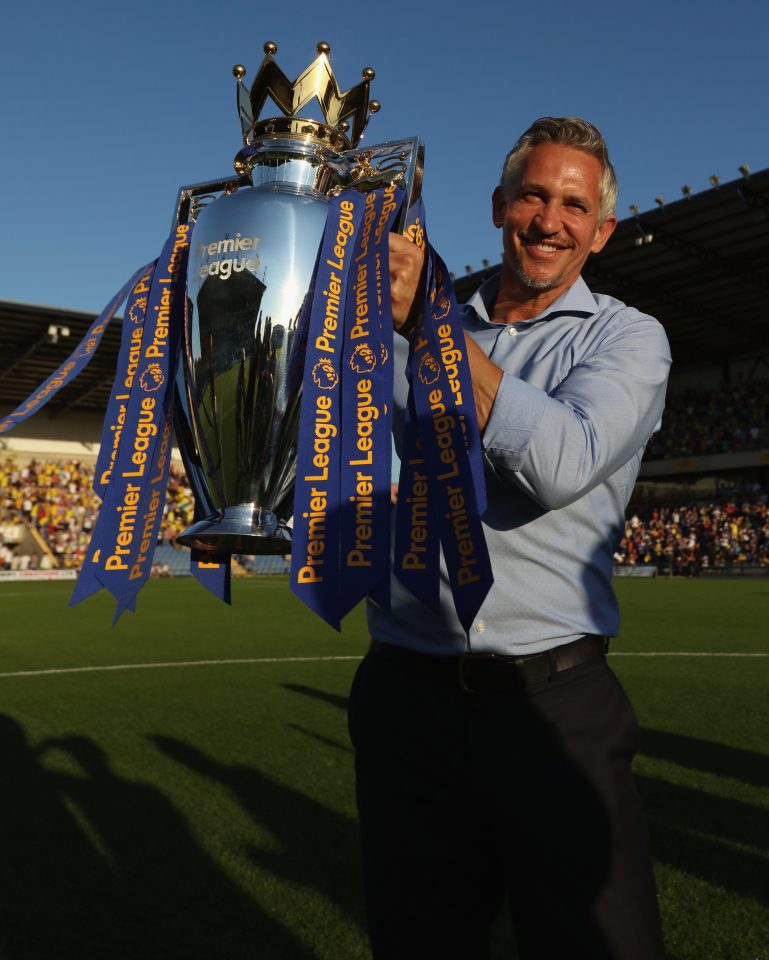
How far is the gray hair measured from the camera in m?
1.58

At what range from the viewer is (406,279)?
1263 mm

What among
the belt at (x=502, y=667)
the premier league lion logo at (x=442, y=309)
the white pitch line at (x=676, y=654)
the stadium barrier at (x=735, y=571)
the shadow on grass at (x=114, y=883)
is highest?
the premier league lion logo at (x=442, y=309)

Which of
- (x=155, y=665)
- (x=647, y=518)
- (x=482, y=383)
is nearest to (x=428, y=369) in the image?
(x=482, y=383)

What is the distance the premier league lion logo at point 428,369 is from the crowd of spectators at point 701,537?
29.7 meters

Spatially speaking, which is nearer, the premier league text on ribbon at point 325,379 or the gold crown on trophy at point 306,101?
the premier league text on ribbon at point 325,379

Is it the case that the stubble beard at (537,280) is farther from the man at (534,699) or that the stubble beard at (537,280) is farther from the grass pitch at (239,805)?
the grass pitch at (239,805)

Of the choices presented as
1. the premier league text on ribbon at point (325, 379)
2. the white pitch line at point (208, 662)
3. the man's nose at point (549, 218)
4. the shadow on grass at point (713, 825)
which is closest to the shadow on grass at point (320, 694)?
the white pitch line at point (208, 662)

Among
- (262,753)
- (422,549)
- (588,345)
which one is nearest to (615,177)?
(588,345)

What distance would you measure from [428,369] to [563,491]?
242 millimetres

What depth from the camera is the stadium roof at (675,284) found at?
76.5 feet

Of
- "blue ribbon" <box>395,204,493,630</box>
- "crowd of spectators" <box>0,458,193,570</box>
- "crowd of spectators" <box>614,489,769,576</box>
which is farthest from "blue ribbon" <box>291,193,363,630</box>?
"crowd of spectators" <box>614,489,769,576</box>

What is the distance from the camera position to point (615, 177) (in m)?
1.64

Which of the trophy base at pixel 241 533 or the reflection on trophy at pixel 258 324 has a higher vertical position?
the reflection on trophy at pixel 258 324

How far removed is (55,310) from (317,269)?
85.1 ft
